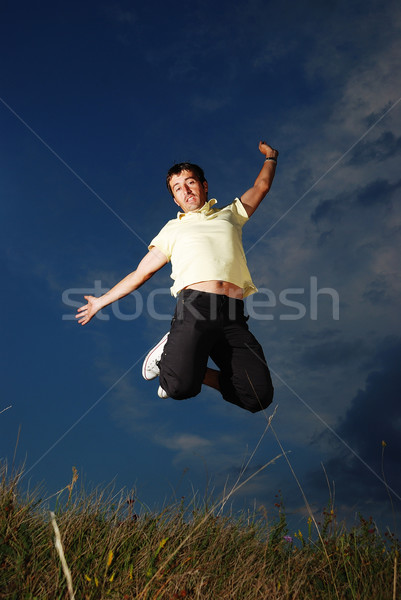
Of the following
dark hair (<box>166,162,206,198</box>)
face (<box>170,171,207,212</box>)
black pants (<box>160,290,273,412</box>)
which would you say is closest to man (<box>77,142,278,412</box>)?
black pants (<box>160,290,273,412</box>)

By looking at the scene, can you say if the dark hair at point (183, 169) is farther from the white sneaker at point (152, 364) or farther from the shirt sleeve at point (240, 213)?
the white sneaker at point (152, 364)

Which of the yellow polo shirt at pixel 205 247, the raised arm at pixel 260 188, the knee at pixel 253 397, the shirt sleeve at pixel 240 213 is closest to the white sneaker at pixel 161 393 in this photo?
the knee at pixel 253 397

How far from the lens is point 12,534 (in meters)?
3.44

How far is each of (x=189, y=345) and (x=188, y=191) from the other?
1.94 metres

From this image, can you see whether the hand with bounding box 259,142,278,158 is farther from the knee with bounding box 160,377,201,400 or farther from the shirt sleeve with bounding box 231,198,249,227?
the knee with bounding box 160,377,201,400

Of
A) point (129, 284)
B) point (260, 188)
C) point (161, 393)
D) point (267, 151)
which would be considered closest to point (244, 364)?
point (161, 393)

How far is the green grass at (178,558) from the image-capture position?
3113 millimetres

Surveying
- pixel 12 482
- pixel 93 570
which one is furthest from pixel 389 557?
pixel 12 482

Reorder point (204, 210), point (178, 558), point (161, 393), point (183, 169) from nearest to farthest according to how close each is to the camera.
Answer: point (178, 558), point (161, 393), point (204, 210), point (183, 169)

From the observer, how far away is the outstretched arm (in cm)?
535

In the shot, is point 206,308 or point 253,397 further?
point 253,397

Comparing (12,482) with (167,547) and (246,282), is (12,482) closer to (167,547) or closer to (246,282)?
(167,547)

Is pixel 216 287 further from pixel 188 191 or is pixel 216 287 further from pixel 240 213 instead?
pixel 188 191

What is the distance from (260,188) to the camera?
5.57 m
